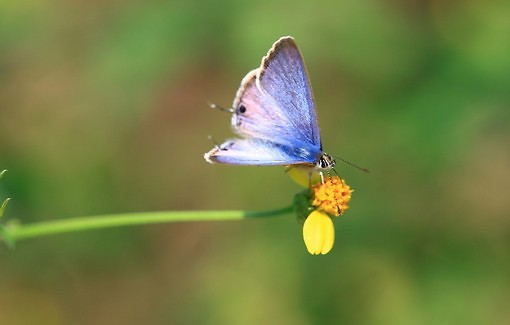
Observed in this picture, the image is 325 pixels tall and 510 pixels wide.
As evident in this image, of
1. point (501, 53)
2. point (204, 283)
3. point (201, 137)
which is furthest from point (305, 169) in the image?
point (201, 137)

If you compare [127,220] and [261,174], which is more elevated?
[127,220]

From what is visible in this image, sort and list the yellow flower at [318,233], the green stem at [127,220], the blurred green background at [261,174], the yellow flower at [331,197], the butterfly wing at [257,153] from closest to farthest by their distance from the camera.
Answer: the butterfly wing at [257,153]
the green stem at [127,220]
the yellow flower at [318,233]
the yellow flower at [331,197]
the blurred green background at [261,174]

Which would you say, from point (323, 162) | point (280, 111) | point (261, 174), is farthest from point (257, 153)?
point (261, 174)

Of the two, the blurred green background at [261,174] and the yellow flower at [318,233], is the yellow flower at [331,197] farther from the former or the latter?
the blurred green background at [261,174]

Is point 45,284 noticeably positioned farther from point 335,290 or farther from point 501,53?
point 501,53

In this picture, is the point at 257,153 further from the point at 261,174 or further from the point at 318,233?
the point at 261,174

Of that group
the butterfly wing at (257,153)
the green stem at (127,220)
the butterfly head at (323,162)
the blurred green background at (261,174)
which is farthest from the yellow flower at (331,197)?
the blurred green background at (261,174)

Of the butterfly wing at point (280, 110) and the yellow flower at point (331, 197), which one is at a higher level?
the butterfly wing at point (280, 110)
